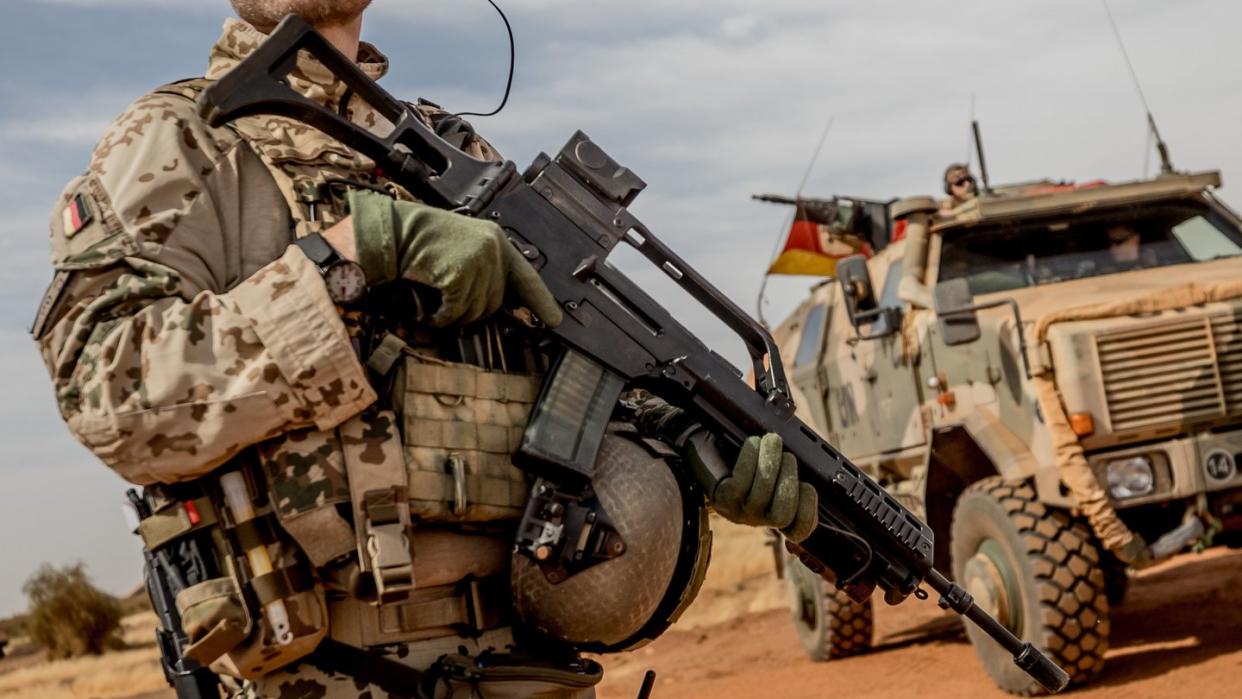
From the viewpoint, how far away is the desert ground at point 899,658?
663 centimetres

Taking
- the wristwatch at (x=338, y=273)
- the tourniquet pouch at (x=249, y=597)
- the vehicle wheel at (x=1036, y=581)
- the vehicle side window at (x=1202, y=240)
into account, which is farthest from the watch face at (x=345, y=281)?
the vehicle side window at (x=1202, y=240)

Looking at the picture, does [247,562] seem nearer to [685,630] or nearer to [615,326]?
[615,326]

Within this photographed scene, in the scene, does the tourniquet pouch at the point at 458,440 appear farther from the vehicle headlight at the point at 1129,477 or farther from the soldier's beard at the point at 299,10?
the vehicle headlight at the point at 1129,477

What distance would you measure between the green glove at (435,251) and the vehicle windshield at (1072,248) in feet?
18.1

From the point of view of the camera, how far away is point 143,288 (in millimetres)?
1961

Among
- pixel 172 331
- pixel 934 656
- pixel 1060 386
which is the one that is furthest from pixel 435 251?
pixel 934 656

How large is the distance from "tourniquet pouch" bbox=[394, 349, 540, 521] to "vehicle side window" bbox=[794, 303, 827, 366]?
6999mm

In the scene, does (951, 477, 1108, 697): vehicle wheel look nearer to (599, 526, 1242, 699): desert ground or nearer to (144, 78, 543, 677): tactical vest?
(599, 526, 1242, 699): desert ground

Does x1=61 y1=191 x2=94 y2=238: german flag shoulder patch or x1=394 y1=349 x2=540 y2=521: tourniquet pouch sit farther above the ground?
x1=61 y1=191 x2=94 y2=238: german flag shoulder patch

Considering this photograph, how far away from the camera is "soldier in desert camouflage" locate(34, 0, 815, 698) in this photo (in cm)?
193

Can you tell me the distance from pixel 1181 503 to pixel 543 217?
4.88 meters

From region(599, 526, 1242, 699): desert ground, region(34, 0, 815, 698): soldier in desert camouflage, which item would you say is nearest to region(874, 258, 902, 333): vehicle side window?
region(599, 526, 1242, 699): desert ground

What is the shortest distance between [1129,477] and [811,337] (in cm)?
337

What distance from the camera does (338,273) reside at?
6.47 feet
